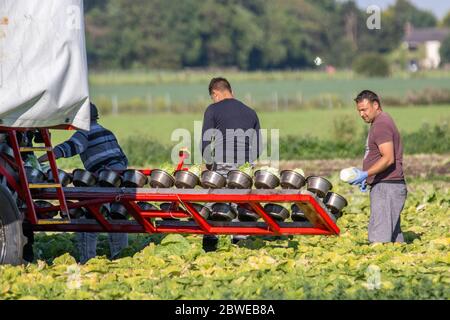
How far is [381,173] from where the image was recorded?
1236cm

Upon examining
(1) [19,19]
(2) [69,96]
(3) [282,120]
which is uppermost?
(1) [19,19]

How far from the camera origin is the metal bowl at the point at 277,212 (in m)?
12.1

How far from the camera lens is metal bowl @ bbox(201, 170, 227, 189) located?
1205 centimetres

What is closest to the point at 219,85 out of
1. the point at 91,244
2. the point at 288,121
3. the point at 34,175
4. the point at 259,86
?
the point at 91,244

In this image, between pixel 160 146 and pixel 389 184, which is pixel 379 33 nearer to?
pixel 160 146

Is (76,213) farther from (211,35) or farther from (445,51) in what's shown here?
Answer: (445,51)

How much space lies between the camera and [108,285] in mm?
9969

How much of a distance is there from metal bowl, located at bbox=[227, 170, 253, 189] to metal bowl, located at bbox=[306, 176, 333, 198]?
2.10 ft

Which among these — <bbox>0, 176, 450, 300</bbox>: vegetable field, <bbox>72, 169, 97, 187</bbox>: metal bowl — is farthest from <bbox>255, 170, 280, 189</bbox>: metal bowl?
<bbox>72, 169, 97, 187</bbox>: metal bowl

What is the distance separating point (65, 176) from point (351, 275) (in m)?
3.83

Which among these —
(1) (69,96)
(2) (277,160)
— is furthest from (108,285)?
(2) (277,160)

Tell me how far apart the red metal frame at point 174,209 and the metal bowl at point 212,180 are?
12.8 inches

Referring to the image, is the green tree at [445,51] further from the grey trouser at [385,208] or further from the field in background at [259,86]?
the grey trouser at [385,208]

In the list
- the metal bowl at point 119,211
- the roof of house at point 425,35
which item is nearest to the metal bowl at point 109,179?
the metal bowl at point 119,211
